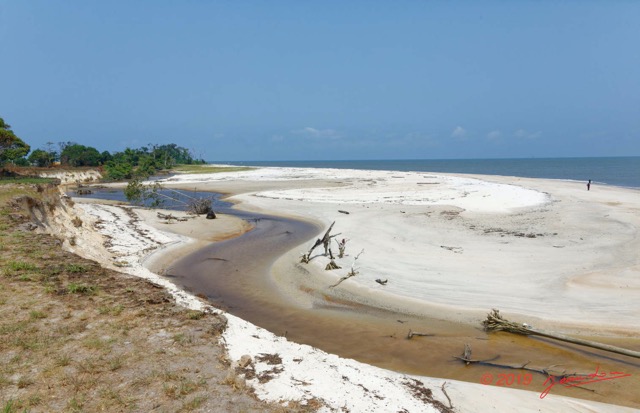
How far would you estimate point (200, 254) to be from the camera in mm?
21516

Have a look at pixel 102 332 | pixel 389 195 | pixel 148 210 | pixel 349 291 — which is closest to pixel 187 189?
pixel 148 210

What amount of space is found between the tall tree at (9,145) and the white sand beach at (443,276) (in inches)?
694

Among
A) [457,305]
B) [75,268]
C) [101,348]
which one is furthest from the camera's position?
[457,305]

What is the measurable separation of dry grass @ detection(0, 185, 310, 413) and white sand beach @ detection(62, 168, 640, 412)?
830mm

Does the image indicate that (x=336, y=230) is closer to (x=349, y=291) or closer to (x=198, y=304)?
(x=349, y=291)

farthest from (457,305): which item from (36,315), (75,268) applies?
(75,268)

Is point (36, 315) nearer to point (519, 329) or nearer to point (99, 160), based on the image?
point (519, 329)

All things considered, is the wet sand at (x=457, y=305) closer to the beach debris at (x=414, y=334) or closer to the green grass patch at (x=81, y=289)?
the beach debris at (x=414, y=334)

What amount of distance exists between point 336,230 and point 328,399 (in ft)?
63.0

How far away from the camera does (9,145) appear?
40.5 m

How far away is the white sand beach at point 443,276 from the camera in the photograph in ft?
25.2

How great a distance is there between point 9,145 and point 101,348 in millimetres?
44077

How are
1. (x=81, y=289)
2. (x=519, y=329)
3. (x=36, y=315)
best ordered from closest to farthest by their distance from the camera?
(x=36, y=315) < (x=81, y=289) < (x=519, y=329)

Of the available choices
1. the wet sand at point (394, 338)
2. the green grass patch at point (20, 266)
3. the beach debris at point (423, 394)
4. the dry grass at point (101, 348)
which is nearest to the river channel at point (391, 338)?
the wet sand at point (394, 338)
